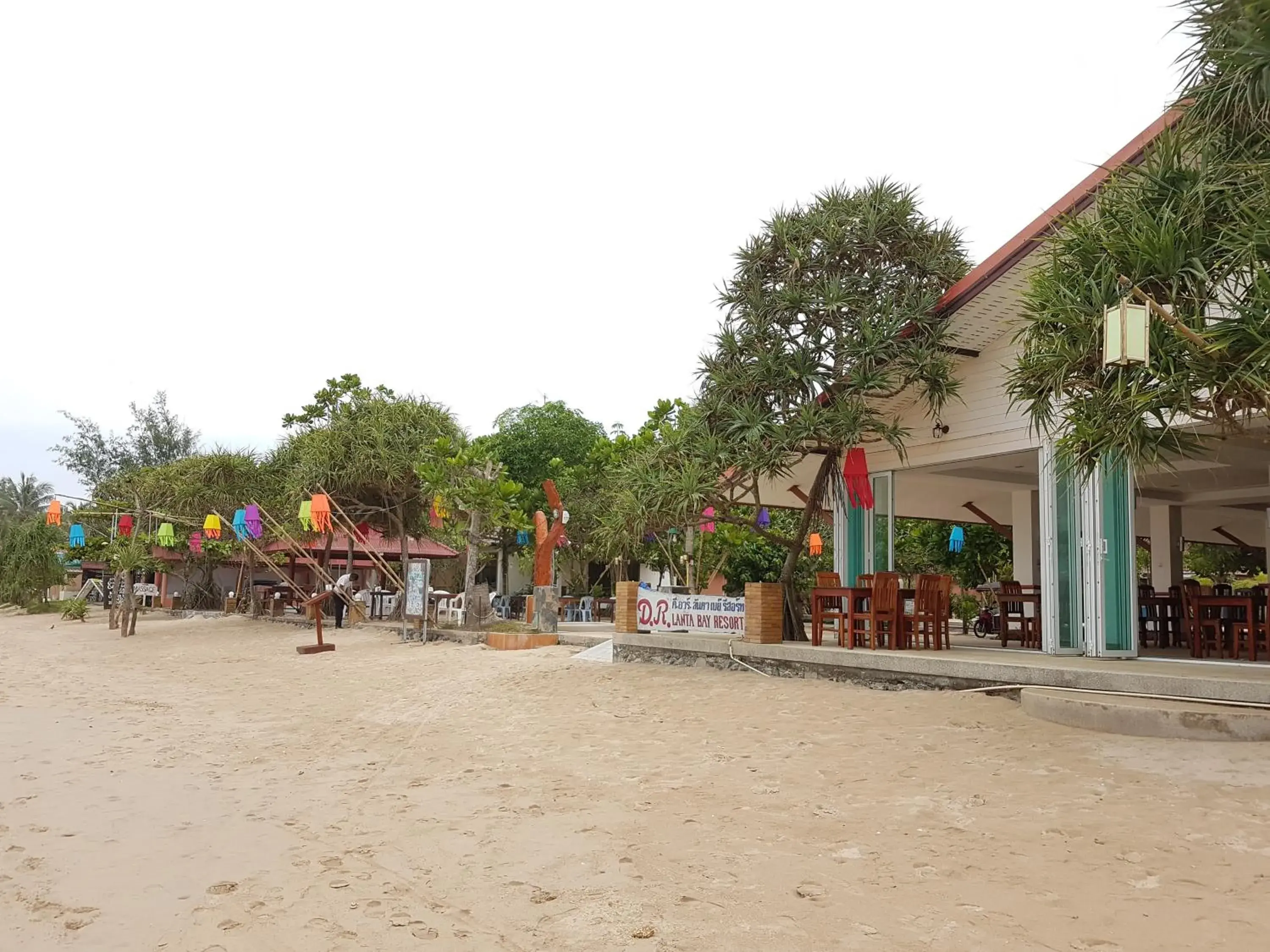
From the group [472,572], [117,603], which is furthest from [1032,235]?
[117,603]

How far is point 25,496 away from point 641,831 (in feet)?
185

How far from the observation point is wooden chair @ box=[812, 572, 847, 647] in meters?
10.4

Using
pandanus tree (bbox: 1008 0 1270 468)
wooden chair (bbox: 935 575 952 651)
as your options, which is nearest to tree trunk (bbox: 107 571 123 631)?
wooden chair (bbox: 935 575 952 651)

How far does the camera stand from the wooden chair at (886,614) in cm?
985

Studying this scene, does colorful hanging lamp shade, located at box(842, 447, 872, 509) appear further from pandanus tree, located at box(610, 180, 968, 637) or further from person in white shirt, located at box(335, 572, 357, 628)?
person in white shirt, located at box(335, 572, 357, 628)

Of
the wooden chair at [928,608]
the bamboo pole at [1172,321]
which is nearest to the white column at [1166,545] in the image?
the wooden chair at [928,608]

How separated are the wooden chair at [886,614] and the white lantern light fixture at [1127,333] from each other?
4.60 meters

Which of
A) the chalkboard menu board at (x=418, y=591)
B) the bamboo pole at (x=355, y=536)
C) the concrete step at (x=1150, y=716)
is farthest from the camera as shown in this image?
the bamboo pole at (x=355, y=536)

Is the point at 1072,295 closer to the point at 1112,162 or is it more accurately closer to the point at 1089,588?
the point at 1112,162

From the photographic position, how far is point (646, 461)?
37.9 ft

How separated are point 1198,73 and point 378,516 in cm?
2055

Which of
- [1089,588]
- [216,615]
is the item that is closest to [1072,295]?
[1089,588]

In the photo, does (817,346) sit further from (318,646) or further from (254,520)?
(254,520)

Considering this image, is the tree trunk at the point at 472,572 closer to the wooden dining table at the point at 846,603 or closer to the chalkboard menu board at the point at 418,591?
the chalkboard menu board at the point at 418,591
